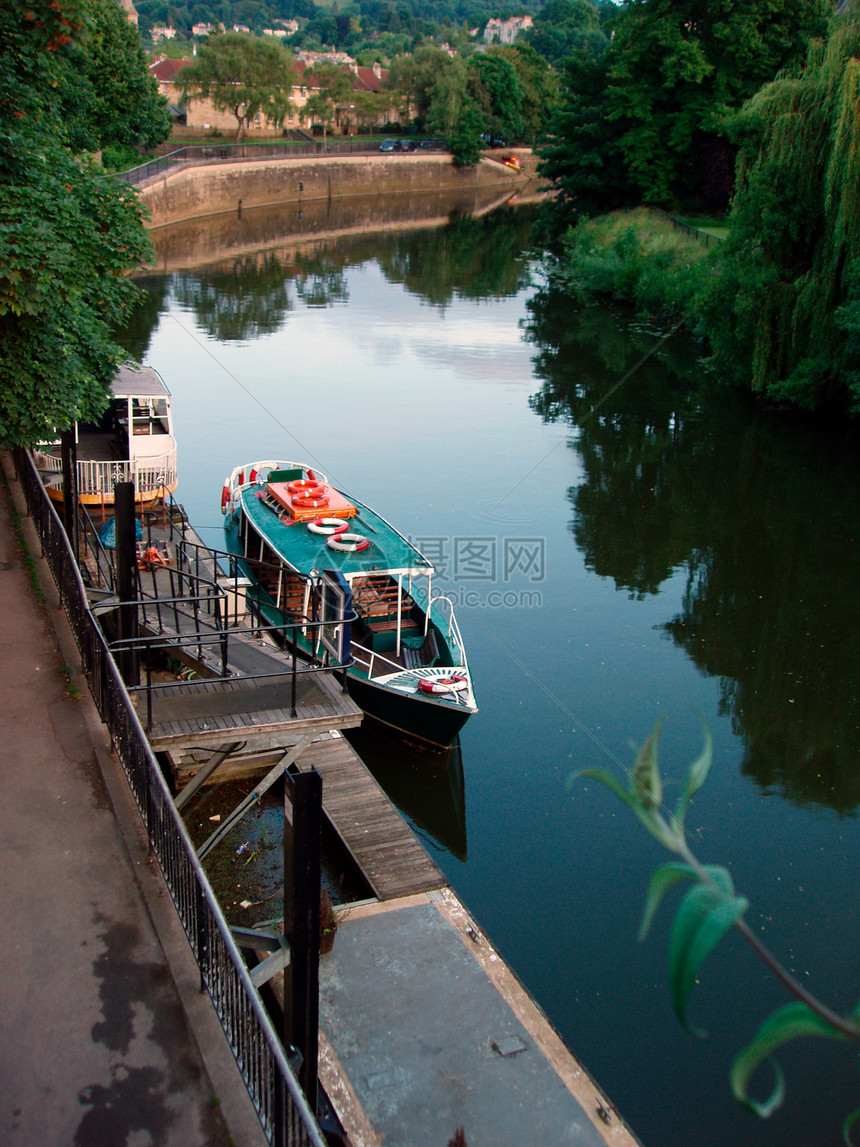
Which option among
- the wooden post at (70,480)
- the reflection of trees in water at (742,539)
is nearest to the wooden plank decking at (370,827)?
the wooden post at (70,480)

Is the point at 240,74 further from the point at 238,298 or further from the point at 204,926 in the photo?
the point at 204,926

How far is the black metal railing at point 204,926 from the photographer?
465 centimetres

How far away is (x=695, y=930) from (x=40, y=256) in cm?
947

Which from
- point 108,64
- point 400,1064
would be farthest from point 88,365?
point 108,64

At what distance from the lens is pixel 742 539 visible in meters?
20.4

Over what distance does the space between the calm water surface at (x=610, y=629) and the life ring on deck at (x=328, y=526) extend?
2595 millimetres

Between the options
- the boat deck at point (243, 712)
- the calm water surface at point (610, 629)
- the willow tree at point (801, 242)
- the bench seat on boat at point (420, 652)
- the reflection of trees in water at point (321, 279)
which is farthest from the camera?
the reflection of trees in water at point (321, 279)

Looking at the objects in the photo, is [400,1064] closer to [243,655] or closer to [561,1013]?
[561,1013]

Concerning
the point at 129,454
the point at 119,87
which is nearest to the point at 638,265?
the point at 119,87

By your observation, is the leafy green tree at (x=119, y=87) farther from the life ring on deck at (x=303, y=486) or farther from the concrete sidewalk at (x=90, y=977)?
the concrete sidewalk at (x=90, y=977)

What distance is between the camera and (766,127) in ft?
86.6

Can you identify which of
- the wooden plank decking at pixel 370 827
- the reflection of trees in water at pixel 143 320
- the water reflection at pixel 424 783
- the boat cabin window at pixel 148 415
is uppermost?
the reflection of trees in water at pixel 143 320

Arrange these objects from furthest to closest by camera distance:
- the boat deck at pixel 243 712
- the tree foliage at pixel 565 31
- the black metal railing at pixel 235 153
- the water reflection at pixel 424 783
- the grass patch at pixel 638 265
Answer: the tree foliage at pixel 565 31 → the black metal railing at pixel 235 153 → the grass patch at pixel 638 265 → the water reflection at pixel 424 783 → the boat deck at pixel 243 712

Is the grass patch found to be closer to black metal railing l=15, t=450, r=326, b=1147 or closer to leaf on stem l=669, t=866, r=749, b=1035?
black metal railing l=15, t=450, r=326, b=1147
